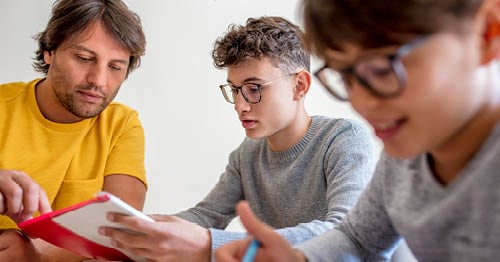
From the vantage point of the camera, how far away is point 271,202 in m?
1.41

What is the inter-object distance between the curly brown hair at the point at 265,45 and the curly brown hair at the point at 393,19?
2.56ft

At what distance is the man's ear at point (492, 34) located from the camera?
599 mm

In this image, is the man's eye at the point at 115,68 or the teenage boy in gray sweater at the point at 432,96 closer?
the teenage boy in gray sweater at the point at 432,96

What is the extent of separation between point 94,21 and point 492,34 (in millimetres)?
1191

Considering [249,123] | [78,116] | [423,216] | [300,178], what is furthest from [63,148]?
[423,216]

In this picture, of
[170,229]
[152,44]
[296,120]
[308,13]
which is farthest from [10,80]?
[308,13]

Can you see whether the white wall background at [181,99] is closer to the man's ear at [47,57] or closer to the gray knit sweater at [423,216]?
the man's ear at [47,57]

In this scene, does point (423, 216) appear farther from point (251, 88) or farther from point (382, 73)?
point (251, 88)

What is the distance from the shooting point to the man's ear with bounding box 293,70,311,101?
58.2 inches

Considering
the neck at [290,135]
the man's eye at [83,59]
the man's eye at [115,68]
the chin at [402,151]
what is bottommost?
the neck at [290,135]

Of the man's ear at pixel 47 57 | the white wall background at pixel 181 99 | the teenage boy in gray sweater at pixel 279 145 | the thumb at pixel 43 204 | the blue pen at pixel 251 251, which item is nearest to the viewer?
the blue pen at pixel 251 251

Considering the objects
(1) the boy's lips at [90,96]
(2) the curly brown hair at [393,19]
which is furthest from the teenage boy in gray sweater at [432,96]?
(1) the boy's lips at [90,96]

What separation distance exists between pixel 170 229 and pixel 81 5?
906mm

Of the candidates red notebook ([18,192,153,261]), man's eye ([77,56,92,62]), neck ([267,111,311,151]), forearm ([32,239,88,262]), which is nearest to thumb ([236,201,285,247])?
red notebook ([18,192,153,261])
